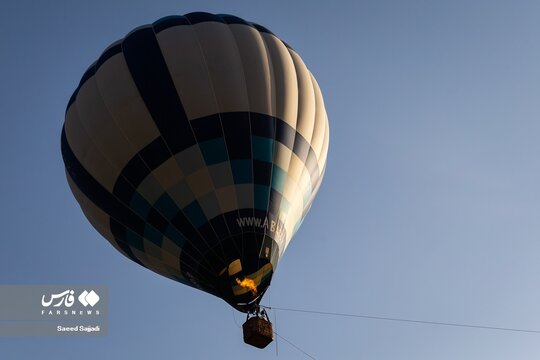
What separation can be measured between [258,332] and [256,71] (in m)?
4.76

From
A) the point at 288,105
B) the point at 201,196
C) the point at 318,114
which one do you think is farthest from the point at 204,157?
Answer: the point at 318,114

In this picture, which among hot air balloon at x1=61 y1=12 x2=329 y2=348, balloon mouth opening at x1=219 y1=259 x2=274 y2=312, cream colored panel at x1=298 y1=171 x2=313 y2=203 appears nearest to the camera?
balloon mouth opening at x1=219 y1=259 x2=274 y2=312

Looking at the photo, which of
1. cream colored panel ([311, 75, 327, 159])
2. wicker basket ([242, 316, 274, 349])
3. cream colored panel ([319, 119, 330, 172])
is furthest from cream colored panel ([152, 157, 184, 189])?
cream colored panel ([319, 119, 330, 172])

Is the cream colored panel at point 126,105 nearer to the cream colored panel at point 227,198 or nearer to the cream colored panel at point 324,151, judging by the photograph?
the cream colored panel at point 227,198

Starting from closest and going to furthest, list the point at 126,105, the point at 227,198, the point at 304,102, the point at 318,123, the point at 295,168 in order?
the point at 227,198
the point at 126,105
the point at 295,168
the point at 304,102
the point at 318,123

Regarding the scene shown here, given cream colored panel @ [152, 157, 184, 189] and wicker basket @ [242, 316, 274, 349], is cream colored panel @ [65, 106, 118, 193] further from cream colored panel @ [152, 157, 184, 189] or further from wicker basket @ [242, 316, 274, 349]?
wicker basket @ [242, 316, 274, 349]

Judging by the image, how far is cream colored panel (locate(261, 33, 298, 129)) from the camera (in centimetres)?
1355

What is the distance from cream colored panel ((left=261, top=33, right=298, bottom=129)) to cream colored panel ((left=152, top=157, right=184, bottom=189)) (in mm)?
2142

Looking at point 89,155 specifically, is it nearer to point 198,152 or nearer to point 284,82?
point 198,152

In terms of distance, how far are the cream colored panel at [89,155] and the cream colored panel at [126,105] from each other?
29.1 inches

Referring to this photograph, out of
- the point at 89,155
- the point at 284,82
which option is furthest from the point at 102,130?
the point at 284,82

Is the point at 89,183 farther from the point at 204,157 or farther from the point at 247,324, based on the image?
the point at 247,324

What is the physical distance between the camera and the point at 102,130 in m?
13.2

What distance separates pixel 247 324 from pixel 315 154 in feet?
12.6
